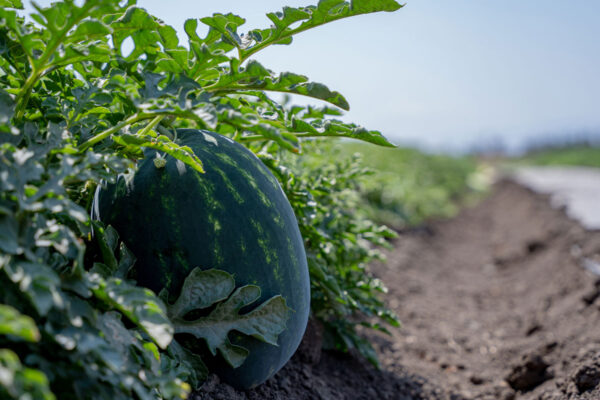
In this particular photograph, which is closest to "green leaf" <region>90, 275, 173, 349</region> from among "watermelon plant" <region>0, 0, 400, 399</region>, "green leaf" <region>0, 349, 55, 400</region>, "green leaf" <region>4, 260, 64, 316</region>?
"watermelon plant" <region>0, 0, 400, 399</region>

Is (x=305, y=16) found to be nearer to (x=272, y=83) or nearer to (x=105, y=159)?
(x=272, y=83)

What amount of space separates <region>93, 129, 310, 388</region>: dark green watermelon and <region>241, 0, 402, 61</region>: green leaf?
0.37 m

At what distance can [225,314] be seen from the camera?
1.58 m

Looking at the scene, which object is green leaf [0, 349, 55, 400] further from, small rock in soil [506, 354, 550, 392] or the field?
small rock in soil [506, 354, 550, 392]

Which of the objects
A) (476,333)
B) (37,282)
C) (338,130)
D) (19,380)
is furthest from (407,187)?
(19,380)

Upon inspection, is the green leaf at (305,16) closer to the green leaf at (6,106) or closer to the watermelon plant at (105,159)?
the watermelon plant at (105,159)

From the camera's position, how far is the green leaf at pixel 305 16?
1.59m

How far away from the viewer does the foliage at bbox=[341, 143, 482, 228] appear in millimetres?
6596

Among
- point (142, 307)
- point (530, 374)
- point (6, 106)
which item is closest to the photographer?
point (142, 307)

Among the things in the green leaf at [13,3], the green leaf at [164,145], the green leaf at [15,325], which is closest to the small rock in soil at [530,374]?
the green leaf at [164,145]

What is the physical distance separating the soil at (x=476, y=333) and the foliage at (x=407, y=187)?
19.3 inches

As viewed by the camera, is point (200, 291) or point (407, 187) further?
point (407, 187)

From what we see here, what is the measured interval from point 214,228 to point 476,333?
3.08m

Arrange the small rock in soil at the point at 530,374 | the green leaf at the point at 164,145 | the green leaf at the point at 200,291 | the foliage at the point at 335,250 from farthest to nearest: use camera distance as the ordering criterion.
Result: the small rock in soil at the point at 530,374
the foliage at the point at 335,250
the green leaf at the point at 200,291
the green leaf at the point at 164,145
